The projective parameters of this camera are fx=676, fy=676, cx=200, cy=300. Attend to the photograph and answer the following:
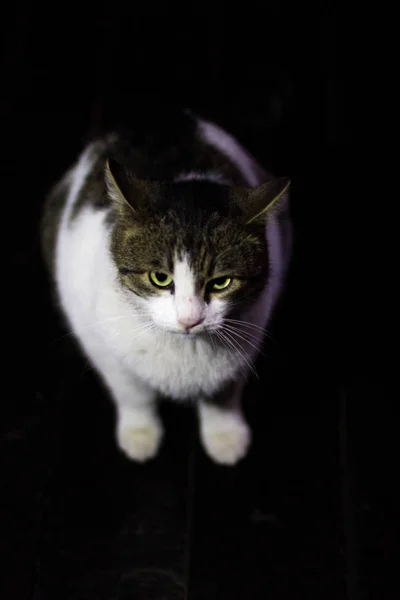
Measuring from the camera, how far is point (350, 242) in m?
1.71

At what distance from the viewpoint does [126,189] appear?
1017 mm

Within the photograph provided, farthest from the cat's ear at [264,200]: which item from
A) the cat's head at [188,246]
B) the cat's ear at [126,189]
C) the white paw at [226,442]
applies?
the white paw at [226,442]

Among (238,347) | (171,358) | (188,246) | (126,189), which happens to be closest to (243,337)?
(238,347)

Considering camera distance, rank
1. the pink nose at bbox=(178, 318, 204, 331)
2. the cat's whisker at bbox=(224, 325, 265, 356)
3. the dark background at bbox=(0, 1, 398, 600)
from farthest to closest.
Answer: the dark background at bbox=(0, 1, 398, 600) < the cat's whisker at bbox=(224, 325, 265, 356) < the pink nose at bbox=(178, 318, 204, 331)

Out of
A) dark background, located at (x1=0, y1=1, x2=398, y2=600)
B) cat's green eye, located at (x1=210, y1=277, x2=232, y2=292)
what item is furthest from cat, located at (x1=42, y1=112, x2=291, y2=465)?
dark background, located at (x1=0, y1=1, x2=398, y2=600)

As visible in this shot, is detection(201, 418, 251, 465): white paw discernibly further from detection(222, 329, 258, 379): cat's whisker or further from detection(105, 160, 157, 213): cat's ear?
detection(105, 160, 157, 213): cat's ear

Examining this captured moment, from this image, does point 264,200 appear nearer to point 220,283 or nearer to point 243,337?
point 220,283

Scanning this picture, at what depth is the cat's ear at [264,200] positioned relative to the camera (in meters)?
1.02

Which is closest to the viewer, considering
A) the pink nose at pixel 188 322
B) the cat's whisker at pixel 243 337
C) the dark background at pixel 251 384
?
the pink nose at pixel 188 322

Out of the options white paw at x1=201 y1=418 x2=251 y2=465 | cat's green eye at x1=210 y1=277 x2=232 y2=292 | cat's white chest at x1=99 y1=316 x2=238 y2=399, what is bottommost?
white paw at x1=201 y1=418 x2=251 y2=465

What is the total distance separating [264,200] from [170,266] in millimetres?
175

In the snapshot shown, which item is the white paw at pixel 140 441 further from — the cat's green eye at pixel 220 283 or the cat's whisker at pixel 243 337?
the cat's green eye at pixel 220 283

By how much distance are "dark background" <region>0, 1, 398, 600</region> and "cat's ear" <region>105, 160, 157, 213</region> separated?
1.95 feet

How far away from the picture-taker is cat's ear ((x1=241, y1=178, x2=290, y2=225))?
1.02m
